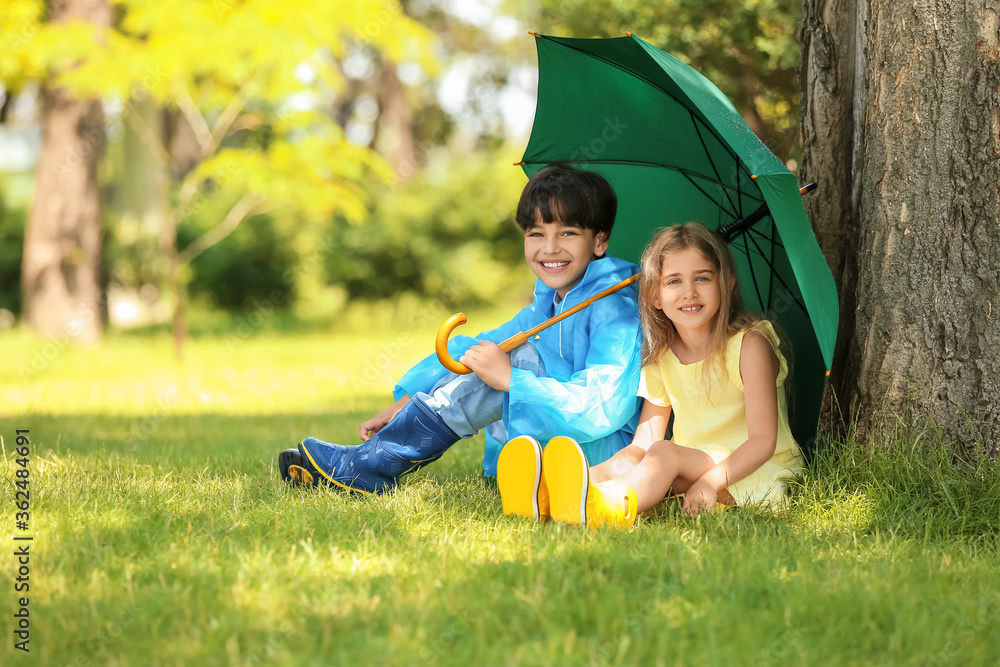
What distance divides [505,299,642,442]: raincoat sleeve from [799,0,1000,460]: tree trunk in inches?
33.5

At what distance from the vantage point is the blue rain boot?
3248 millimetres

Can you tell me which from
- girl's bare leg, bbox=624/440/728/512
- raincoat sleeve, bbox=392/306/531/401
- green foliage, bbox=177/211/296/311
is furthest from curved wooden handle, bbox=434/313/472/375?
green foliage, bbox=177/211/296/311

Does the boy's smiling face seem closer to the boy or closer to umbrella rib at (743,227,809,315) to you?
the boy

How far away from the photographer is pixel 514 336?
331cm

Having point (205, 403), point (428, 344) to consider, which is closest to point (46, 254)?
point (428, 344)

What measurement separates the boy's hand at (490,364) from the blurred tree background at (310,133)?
11.7 feet

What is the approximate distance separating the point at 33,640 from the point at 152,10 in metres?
7.53

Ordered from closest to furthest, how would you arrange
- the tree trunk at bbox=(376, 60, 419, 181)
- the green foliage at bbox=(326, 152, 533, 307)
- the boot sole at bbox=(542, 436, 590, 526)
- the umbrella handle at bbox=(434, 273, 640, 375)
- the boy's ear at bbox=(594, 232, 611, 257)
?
1. the boot sole at bbox=(542, 436, 590, 526)
2. the umbrella handle at bbox=(434, 273, 640, 375)
3. the boy's ear at bbox=(594, 232, 611, 257)
4. the green foliage at bbox=(326, 152, 533, 307)
5. the tree trunk at bbox=(376, 60, 419, 181)

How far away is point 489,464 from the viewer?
363 cm

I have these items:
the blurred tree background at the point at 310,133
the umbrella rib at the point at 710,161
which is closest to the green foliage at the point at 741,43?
the blurred tree background at the point at 310,133

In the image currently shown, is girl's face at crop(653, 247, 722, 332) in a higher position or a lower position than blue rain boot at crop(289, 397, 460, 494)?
higher

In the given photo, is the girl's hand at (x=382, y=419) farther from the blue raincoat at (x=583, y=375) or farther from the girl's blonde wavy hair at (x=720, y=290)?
the girl's blonde wavy hair at (x=720, y=290)

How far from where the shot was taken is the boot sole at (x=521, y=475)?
9.37ft

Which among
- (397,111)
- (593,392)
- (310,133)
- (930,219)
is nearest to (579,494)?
(593,392)
